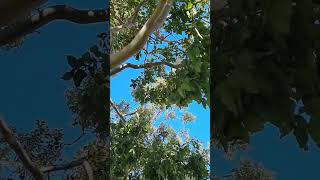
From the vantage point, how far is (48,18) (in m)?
1.02

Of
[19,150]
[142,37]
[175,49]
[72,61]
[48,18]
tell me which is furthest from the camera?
[175,49]

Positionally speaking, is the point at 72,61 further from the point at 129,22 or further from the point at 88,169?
the point at 129,22

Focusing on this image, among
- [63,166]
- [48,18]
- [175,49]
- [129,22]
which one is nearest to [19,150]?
[63,166]

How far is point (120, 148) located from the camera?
370cm

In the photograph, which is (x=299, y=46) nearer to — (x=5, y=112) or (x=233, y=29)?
(x=233, y=29)

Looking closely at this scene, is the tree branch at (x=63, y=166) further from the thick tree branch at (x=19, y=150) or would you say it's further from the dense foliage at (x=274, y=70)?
the dense foliage at (x=274, y=70)

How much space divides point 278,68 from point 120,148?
122 inches

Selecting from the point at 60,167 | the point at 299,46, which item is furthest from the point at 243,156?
the point at 299,46

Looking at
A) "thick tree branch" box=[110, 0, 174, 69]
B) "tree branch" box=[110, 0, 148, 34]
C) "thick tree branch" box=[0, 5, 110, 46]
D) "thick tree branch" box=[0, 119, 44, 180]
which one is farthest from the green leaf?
"tree branch" box=[110, 0, 148, 34]

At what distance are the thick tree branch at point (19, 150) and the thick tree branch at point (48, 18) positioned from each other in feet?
1.52

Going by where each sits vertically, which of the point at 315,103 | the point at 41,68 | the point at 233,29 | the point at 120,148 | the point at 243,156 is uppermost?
the point at 120,148

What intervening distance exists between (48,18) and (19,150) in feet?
3.14

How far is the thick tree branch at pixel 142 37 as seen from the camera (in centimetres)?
282

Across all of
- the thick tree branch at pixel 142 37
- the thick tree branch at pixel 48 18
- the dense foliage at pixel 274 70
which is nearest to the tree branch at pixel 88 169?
the thick tree branch at pixel 48 18
